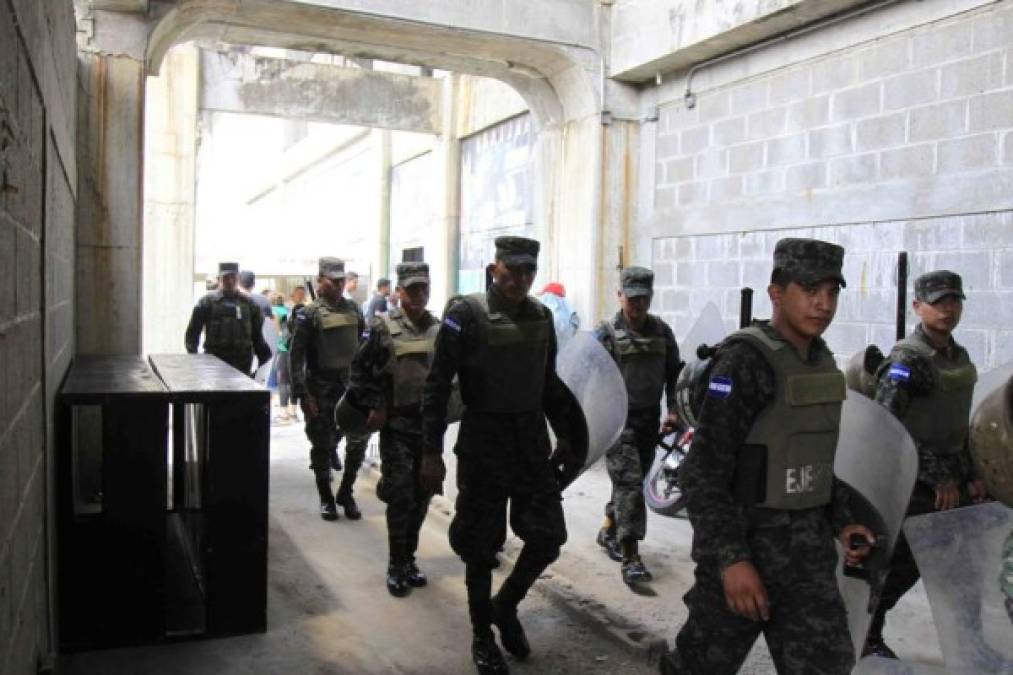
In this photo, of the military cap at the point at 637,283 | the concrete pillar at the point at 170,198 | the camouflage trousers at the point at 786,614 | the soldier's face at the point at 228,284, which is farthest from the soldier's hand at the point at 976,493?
the concrete pillar at the point at 170,198

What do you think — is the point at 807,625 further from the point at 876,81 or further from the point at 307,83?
the point at 307,83

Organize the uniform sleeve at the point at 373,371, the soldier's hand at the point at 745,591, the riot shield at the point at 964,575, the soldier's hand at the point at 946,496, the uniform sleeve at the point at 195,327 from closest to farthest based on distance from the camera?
the soldier's hand at the point at 745,591, the riot shield at the point at 964,575, the soldier's hand at the point at 946,496, the uniform sleeve at the point at 373,371, the uniform sleeve at the point at 195,327

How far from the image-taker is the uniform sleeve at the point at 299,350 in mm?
6117

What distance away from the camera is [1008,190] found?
16.4ft

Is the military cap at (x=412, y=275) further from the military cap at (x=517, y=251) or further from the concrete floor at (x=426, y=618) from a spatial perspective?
the concrete floor at (x=426, y=618)

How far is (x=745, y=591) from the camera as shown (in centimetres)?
238

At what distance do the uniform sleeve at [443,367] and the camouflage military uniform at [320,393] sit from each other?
8.41ft

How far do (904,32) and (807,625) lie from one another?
4.50 meters

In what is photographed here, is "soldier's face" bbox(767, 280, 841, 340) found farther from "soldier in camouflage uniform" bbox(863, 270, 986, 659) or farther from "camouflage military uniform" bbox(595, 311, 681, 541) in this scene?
"camouflage military uniform" bbox(595, 311, 681, 541)

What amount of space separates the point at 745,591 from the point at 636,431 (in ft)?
8.70

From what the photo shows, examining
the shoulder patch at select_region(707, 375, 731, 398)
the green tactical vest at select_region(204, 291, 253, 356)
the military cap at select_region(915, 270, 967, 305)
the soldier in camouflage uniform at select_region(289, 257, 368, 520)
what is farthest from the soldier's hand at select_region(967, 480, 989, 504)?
the green tactical vest at select_region(204, 291, 253, 356)

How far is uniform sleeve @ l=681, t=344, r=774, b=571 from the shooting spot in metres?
2.46

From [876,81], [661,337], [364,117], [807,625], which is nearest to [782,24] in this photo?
[876,81]

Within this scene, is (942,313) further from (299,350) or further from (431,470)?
(299,350)
